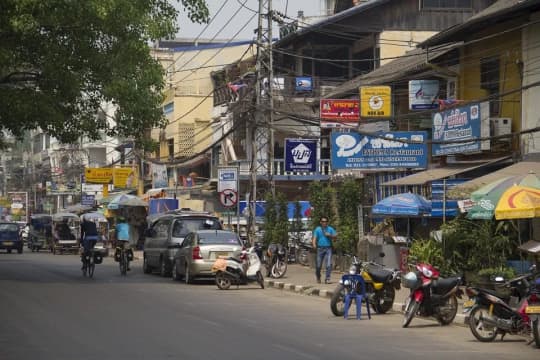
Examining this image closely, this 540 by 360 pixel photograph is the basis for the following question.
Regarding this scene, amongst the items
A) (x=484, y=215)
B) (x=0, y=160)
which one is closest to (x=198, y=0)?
(x=484, y=215)

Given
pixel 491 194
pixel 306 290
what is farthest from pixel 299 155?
pixel 491 194

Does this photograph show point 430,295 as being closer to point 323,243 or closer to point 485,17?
point 323,243

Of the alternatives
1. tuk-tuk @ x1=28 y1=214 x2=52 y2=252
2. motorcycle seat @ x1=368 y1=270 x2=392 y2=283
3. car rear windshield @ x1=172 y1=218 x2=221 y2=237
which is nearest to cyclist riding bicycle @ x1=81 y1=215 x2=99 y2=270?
car rear windshield @ x1=172 y1=218 x2=221 y2=237

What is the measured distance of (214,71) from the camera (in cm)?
6122

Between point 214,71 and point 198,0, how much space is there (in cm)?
3620

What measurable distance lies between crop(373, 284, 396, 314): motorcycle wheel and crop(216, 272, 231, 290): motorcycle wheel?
22.3 feet

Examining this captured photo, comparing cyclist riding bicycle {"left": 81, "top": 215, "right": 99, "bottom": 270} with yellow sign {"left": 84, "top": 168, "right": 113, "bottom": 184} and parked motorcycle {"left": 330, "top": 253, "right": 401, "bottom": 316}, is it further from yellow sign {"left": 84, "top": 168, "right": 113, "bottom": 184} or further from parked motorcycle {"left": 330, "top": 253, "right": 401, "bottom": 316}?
yellow sign {"left": 84, "top": 168, "right": 113, "bottom": 184}

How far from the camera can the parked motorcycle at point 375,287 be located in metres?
18.2

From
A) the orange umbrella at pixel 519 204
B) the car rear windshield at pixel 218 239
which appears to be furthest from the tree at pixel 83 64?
the orange umbrella at pixel 519 204

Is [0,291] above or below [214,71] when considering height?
below

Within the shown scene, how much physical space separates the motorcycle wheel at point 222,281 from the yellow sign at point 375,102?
373 inches

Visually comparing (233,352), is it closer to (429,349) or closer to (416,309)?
(429,349)

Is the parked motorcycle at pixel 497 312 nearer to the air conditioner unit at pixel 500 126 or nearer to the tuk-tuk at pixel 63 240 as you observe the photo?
the air conditioner unit at pixel 500 126

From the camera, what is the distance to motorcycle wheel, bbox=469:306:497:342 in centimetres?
1466
